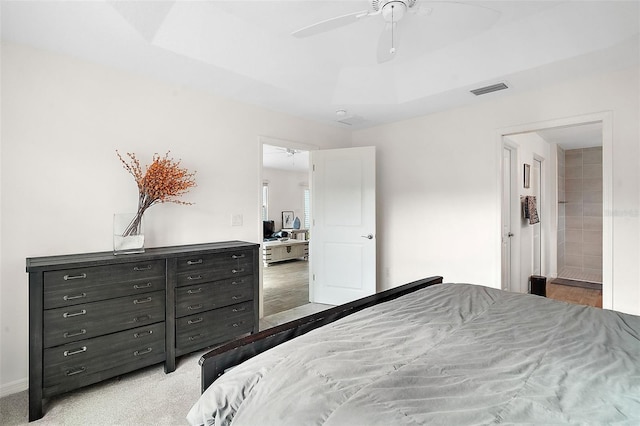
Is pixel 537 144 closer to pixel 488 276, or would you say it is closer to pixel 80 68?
pixel 488 276

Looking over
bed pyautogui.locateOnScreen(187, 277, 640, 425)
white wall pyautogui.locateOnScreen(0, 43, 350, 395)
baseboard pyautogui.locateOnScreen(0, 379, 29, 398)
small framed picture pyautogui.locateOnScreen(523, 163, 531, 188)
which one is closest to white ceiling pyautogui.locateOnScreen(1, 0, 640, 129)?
white wall pyautogui.locateOnScreen(0, 43, 350, 395)

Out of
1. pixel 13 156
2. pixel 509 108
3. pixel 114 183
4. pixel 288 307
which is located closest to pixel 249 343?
pixel 114 183

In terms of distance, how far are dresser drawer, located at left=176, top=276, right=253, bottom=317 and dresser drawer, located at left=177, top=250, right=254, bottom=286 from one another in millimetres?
52

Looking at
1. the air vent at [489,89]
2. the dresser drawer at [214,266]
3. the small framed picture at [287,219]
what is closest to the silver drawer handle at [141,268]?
the dresser drawer at [214,266]

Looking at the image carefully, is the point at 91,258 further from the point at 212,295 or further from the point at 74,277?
the point at 212,295

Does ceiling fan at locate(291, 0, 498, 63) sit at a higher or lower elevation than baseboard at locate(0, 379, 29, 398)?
higher

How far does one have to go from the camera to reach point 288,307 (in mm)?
4023

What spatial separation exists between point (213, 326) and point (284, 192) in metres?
6.44

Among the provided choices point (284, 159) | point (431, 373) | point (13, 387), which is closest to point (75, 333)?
point (13, 387)

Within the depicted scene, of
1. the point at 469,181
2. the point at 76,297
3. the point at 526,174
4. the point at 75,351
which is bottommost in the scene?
the point at 75,351

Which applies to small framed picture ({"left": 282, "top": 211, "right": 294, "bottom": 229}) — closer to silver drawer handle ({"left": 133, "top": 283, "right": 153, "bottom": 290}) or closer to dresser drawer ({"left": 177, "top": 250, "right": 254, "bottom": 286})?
dresser drawer ({"left": 177, "top": 250, "right": 254, "bottom": 286})

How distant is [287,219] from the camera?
887 cm

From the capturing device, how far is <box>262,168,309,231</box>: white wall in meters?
8.53

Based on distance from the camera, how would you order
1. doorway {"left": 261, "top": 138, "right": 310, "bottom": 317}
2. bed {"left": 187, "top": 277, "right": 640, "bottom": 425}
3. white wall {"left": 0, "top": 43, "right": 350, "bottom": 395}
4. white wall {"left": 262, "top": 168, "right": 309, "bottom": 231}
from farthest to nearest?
white wall {"left": 262, "top": 168, "right": 309, "bottom": 231}, doorway {"left": 261, "top": 138, "right": 310, "bottom": 317}, white wall {"left": 0, "top": 43, "right": 350, "bottom": 395}, bed {"left": 187, "top": 277, "right": 640, "bottom": 425}
